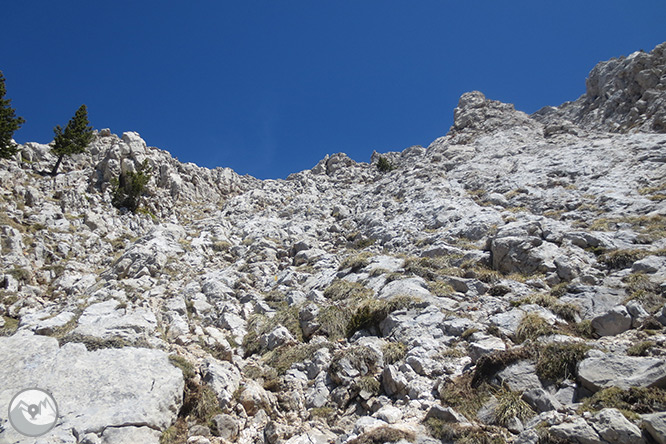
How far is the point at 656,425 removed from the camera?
5309 mm

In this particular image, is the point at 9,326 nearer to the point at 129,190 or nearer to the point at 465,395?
the point at 465,395

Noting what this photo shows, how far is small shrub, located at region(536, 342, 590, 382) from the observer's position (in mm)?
7715

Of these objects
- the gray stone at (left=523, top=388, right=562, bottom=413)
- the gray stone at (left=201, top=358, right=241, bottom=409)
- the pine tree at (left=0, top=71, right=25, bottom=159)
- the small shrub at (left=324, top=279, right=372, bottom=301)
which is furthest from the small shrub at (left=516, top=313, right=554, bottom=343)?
the pine tree at (left=0, top=71, right=25, bottom=159)

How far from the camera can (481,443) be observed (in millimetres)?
6520

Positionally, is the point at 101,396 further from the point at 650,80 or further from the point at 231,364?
the point at 650,80

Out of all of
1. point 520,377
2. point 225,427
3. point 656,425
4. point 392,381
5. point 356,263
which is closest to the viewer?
point 656,425

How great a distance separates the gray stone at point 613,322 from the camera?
9.45 meters

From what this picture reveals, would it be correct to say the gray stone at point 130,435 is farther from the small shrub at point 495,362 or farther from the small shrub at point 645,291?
the small shrub at point 645,291

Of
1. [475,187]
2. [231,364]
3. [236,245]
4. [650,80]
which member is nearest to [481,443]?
[231,364]

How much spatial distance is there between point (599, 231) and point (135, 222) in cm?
3116

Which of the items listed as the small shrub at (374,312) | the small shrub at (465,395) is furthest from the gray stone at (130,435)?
the small shrub at (374,312)

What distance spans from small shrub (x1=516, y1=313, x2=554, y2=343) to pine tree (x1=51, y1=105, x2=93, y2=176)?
3762 cm

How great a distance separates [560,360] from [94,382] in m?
10.8

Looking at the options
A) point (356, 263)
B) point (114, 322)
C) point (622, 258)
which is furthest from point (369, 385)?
point (622, 258)
